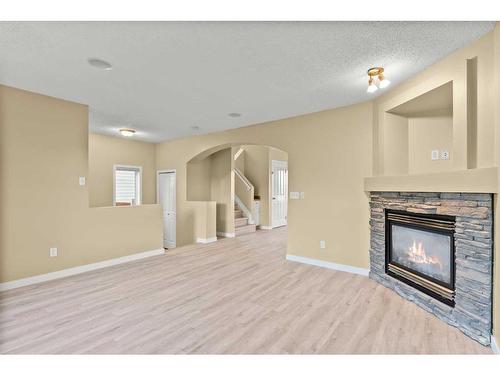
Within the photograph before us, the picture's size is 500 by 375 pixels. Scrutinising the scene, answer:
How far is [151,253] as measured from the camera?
4.99 metres

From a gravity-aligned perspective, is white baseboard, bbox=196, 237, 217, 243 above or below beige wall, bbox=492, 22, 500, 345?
below

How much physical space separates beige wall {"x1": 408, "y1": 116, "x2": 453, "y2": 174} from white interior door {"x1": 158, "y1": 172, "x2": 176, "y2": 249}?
5.33 metres

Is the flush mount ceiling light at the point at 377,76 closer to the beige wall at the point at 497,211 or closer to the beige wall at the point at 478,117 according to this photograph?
the beige wall at the point at 478,117

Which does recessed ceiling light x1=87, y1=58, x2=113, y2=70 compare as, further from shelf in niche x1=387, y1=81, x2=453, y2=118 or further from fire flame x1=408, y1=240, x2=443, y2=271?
fire flame x1=408, y1=240, x2=443, y2=271

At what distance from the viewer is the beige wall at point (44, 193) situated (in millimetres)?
3230

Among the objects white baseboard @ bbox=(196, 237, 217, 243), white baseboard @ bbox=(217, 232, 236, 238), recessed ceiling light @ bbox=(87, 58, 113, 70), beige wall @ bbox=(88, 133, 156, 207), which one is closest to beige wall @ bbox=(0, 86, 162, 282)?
recessed ceiling light @ bbox=(87, 58, 113, 70)

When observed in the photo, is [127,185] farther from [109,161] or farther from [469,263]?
[469,263]

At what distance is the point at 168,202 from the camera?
→ 6719mm

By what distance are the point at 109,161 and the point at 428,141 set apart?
6391 millimetres

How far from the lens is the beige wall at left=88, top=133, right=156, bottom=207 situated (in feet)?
18.8

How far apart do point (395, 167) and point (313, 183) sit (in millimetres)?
1282

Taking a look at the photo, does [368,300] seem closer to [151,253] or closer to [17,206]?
[151,253]

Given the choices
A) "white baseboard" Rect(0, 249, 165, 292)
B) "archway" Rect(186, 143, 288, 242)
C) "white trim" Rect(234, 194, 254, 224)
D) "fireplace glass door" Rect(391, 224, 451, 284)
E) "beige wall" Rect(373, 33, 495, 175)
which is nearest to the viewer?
"beige wall" Rect(373, 33, 495, 175)

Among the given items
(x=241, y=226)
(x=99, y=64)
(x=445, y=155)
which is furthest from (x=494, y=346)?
(x=241, y=226)
